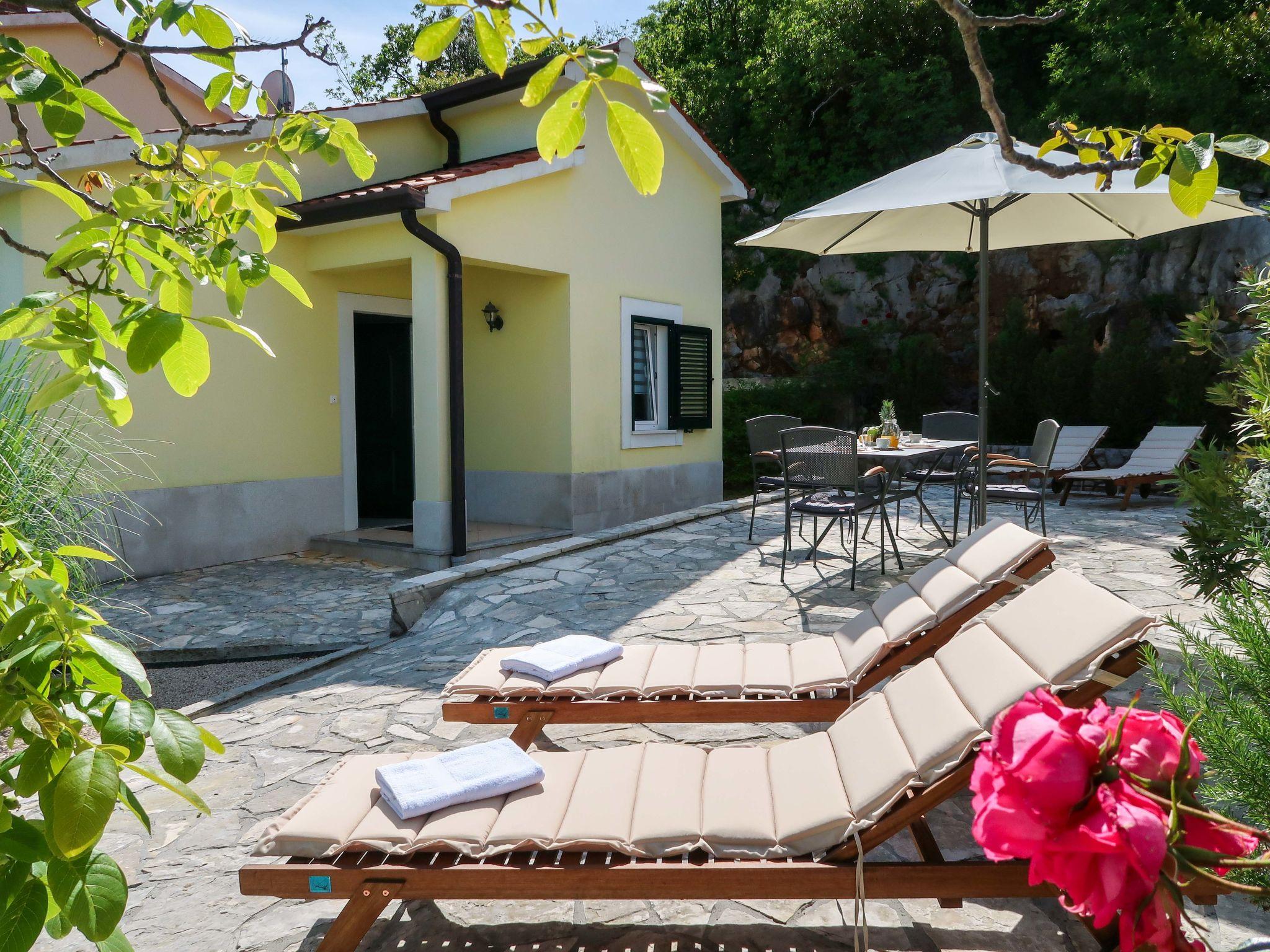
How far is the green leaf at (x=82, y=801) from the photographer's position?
30.6 inches

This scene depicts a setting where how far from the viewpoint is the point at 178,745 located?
34.1 inches

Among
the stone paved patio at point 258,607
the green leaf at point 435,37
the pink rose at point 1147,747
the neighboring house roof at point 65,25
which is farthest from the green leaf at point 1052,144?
the neighboring house roof at point 65,25

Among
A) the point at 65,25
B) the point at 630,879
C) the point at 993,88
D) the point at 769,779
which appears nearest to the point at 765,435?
the point at 769,779

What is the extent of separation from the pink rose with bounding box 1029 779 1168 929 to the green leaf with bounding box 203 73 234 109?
175cm

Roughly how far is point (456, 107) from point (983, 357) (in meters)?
6.64

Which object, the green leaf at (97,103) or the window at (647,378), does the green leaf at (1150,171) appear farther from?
the window at (647,378)

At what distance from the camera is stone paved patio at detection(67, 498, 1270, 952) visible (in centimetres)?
232

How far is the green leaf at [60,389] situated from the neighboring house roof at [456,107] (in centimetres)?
561

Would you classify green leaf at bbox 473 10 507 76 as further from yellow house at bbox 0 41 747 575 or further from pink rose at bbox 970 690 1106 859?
yellow house at bbox 0 41 747 575

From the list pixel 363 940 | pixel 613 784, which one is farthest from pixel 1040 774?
pixel 363 940

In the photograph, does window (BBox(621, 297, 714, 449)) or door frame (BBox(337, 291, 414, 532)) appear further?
window (BBox(621, 297, 714, 449))

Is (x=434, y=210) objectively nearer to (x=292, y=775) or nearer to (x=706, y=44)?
(x=292, y=775)

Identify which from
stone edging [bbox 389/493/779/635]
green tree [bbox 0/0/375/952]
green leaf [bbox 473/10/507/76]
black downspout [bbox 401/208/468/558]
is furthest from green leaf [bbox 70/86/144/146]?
black downspout [bbox 401/208/468/558]

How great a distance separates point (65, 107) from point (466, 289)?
28.5 feet
